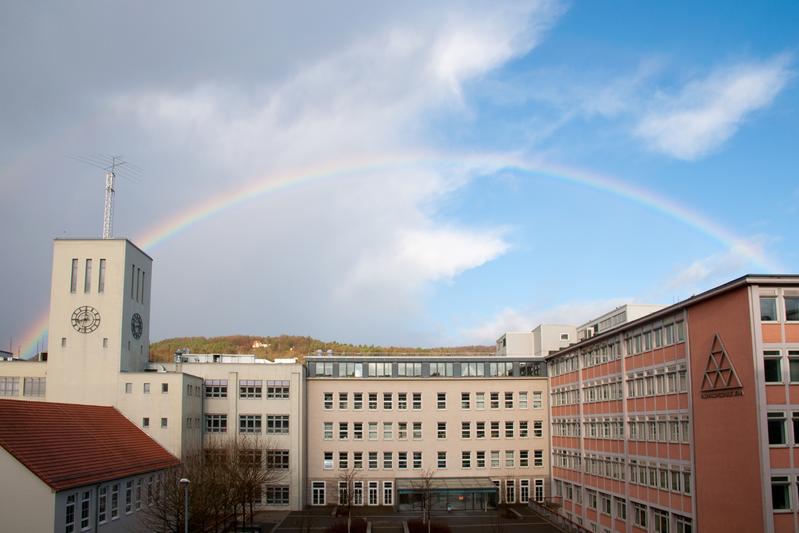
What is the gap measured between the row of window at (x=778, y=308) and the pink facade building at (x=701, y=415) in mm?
43

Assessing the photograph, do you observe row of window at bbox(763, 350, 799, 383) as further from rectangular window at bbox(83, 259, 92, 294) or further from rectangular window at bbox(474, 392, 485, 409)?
rectangular window at bbox(83, 259, 92, 294)

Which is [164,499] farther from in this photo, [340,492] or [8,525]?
[340,492]

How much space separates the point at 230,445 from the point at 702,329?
3716 centimetres

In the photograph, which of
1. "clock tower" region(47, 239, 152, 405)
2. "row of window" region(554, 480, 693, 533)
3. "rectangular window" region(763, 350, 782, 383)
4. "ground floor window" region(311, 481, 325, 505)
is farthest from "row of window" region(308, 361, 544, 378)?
"rectangular window" region(763, 350, 782, 383)

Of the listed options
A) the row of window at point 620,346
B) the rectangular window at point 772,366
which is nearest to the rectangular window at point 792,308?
the rectangular window at point 772,366

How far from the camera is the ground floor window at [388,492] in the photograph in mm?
63031

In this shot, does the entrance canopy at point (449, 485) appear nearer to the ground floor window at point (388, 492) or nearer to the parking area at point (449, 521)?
the ground floor window at point (388, 492)

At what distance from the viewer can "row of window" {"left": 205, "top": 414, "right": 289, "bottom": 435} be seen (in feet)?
200

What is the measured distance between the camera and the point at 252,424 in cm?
6112

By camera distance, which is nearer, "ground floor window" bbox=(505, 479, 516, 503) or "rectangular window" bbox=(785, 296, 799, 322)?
"rectangular window" bbox=(785, 296, 799, 322)

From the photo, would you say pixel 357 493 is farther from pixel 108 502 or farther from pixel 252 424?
pixel 108 502

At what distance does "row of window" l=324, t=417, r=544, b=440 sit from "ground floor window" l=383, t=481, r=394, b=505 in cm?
374

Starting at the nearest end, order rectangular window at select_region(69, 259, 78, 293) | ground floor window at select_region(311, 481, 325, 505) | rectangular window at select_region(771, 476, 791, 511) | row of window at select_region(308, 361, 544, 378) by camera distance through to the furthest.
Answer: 1. rectangular window at select_region(771, 476, 791, 511)
2. rectangular window at select_region(69, 259, 78, 293)
3. ground floor window at select_region(311, 481, 325, 505)
4. row of window at select_region(308, 361, 544, 378)

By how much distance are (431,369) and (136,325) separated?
80.9 feet
